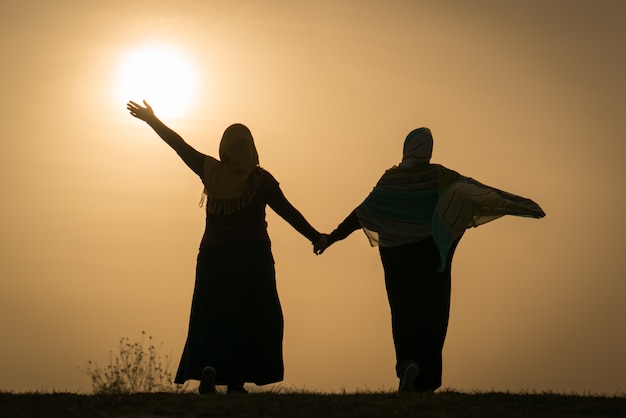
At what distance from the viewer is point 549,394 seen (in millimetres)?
10625

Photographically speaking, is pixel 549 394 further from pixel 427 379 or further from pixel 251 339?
pixel 251 339

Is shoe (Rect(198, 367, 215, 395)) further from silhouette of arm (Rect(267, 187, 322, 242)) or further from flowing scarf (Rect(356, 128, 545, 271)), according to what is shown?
flowing scarf (Rect(356, 128, 545, 271))

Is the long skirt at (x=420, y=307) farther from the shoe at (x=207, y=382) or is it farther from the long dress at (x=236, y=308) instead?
the shoe at (x=207, y=382)

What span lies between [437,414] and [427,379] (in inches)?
106

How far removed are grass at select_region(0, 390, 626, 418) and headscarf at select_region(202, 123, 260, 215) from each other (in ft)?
7.16

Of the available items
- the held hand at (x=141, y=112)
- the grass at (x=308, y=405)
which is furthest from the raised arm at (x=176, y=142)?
the grass at (x=308, y=405)

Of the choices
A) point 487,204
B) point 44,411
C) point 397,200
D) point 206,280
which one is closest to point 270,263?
point 206,280

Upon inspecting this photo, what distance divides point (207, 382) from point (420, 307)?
91.4 inches

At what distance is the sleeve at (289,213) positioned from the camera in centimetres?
1179

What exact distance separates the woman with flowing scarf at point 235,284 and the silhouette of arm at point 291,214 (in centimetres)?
7

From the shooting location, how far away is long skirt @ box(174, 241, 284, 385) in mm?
11297

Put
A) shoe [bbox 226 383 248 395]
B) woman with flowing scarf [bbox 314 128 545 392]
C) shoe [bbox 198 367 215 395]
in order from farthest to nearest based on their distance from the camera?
1. woman with flowing scarf [bbox 314 128 545 392]
2. shoe [bbox 226 383 248 395]
3. shoe [bbox 198 367 215 395]

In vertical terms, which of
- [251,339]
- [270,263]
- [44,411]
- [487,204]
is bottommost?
[44,411]

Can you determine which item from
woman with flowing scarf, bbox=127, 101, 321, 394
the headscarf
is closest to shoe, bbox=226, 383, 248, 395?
woman with flowing scarf, bbox=127, 101, 321, 394
